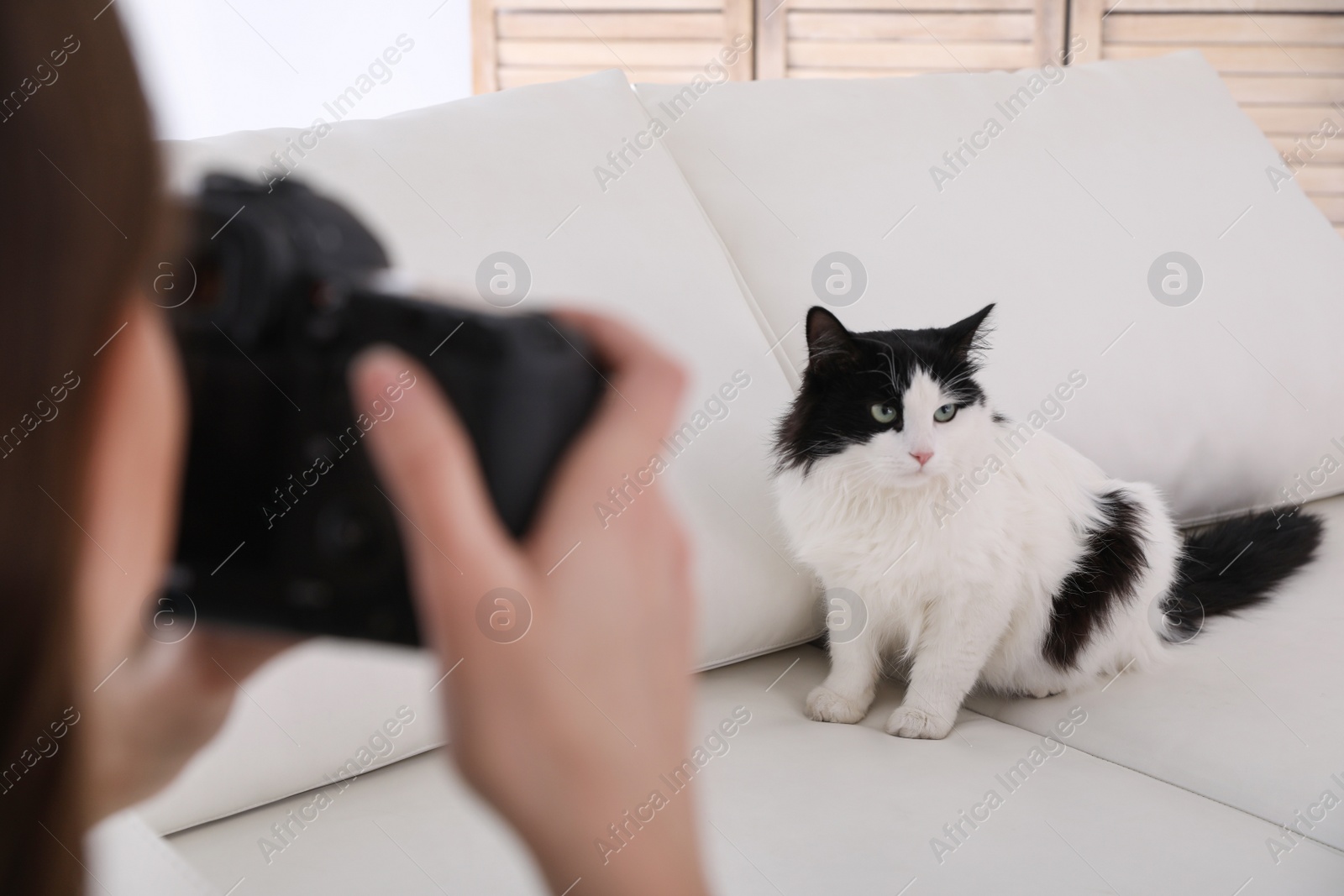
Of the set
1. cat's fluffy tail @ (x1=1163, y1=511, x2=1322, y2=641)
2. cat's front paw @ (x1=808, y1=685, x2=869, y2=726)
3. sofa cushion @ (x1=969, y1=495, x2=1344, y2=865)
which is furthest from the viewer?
cat's fluffy tail @ (x1=1163, y1=511, x2=1322, y2=641)

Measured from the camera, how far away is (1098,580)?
2.99 ft

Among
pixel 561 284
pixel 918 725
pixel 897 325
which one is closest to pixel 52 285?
pixel 561 284

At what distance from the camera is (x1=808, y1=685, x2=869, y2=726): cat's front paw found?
812 mm

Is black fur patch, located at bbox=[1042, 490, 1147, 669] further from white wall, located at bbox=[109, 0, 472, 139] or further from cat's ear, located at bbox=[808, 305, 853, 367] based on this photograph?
white wall, located at bbox=[109, 0, 472, 139]

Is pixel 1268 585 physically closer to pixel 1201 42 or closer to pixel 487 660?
pixel 487 660

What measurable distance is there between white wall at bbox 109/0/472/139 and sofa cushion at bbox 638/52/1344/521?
423mm

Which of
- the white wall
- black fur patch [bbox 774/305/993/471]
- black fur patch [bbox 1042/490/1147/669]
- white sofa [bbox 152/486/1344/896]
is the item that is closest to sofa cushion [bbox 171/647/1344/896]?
white sofa [bbox 152/486/1344/896]

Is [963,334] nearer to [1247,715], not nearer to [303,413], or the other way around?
[1247,715]

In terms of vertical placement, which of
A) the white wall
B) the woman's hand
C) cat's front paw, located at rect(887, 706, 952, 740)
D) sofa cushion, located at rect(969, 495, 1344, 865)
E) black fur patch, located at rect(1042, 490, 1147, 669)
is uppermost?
the white wall

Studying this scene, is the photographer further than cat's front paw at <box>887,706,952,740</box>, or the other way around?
cat's front paw at <box>887,706,952,740</box>

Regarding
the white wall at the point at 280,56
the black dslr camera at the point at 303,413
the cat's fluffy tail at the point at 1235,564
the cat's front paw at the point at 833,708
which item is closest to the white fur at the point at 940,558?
the cat's front paw at the point at 833,708

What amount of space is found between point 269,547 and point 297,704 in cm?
46

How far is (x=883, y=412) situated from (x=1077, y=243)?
43cm

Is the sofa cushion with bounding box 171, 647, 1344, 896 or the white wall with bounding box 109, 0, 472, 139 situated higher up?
the white wall with bounding box 109, 0, 472, 139
